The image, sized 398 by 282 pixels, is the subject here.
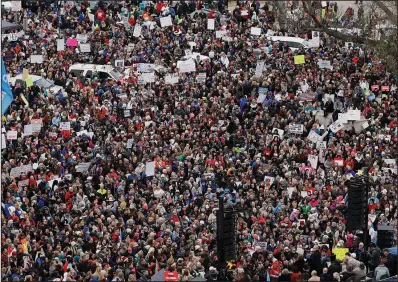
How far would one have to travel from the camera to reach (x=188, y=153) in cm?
4788

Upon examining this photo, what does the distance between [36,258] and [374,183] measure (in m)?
10.1

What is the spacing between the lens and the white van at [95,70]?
185ft

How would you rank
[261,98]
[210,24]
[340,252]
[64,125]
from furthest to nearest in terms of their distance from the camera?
[210,24] → [261,98] → [64,125] → [340,252]

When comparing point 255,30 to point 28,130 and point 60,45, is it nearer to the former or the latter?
point 60,45

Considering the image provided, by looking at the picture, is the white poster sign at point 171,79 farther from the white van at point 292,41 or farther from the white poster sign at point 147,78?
the white van at point 292,41

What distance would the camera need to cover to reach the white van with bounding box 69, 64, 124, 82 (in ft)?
185

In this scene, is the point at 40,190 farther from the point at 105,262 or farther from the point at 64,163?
the point at 105,262

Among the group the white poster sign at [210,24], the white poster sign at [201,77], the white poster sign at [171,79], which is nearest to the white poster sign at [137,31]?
the white poster sign at [210,24]

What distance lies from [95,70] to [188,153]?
9.89 meters

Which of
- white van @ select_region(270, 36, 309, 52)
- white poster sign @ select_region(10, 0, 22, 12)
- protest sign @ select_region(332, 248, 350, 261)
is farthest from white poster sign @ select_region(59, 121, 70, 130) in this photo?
protest sign @ select_region(332, 248, 350, 261)

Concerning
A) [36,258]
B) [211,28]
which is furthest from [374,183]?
[211,28]

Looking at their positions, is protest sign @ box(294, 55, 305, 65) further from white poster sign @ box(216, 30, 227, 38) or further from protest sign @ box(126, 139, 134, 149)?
protest sign @ box(126, 139, 134, 149)

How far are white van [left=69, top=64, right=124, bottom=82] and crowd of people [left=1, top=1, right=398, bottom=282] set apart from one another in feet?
1.19

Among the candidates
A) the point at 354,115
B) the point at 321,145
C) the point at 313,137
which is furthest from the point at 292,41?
the point at 321,145
